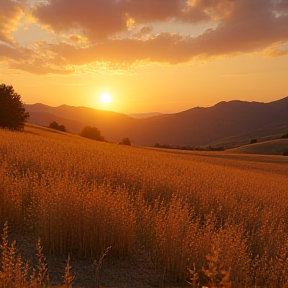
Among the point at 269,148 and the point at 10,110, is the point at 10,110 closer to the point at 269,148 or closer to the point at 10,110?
the point at 10,110

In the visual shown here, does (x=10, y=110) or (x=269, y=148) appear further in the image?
(x=269, y=148)

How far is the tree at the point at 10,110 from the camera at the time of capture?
3403 centimetres

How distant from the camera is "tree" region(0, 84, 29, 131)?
1340 inches

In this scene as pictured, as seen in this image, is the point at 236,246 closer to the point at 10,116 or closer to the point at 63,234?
the point at 63,234

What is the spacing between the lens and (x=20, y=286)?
9.14 feet

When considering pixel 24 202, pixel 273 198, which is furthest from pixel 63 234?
pixel 273 198

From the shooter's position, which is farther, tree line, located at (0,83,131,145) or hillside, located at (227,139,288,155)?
hillside, located at (227,139,288,155)

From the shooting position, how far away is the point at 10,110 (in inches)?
1356

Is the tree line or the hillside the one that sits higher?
the tree line

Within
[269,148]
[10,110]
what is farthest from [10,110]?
[269,148]

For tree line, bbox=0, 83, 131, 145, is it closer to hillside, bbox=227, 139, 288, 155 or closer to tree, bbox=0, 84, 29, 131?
tree, bbox=0, 84, 29, 131

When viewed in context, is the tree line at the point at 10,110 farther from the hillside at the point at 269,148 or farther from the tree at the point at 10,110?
the hillside at the point at 269,148

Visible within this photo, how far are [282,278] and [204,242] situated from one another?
1054mm

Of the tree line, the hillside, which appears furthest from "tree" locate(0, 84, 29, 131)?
the hillside
